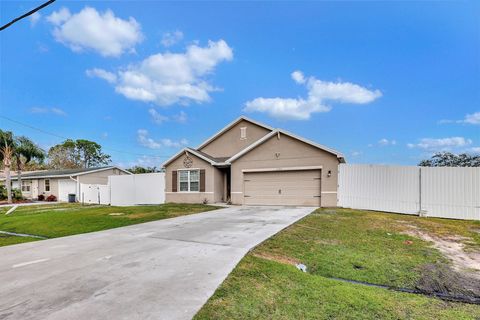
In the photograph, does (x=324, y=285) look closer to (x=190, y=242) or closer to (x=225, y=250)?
(x=225, y=250)

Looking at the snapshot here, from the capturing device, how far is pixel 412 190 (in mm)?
12805

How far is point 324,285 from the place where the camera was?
4.33 m

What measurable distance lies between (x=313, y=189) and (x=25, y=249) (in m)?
12.8

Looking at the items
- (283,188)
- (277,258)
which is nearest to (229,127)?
(283,188)

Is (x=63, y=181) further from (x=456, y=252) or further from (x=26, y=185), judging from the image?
(x=456, y=252)

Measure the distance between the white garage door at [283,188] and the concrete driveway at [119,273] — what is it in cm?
798

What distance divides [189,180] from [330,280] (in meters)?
15.2

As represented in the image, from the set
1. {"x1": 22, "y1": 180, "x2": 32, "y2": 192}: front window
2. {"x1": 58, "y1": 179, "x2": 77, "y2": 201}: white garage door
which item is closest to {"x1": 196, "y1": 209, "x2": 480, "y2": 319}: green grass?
{"x1": 58, "y1": 179, "x2": 77, "y2": 201}: white garage door

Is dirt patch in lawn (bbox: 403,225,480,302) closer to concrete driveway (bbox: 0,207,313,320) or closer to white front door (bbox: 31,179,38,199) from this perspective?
concrete driveway (bbox: 0,207,313,320)

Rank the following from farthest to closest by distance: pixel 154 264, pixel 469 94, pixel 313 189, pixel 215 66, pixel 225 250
Answer: pixel 215 66
pixel 469 94
pixel 313 189
pixel 225 250
pixel 154 264

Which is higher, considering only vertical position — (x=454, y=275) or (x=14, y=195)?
(x=454, y=275)

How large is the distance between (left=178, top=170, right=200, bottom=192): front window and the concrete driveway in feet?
34.4

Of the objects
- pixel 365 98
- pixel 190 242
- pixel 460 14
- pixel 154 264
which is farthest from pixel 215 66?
pixel 154 264

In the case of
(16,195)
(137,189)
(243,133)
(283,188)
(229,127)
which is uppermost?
(229,127)
